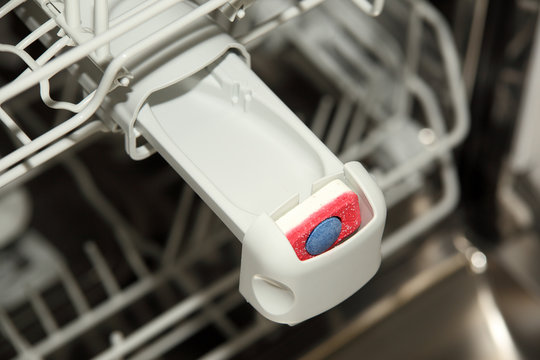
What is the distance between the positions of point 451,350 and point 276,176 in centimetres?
55

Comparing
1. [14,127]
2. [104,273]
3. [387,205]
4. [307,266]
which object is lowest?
[387,205]

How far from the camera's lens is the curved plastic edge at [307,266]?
0.43 m

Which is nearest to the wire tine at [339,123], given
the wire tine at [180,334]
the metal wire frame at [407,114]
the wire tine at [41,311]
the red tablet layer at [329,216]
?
the metal wire frame at [407,114]

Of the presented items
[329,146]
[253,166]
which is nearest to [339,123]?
[329,146]

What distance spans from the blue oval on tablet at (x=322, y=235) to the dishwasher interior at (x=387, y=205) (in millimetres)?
365

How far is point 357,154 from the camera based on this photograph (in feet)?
2.94

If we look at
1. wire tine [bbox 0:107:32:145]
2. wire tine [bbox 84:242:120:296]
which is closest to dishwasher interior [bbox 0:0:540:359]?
wire tine [bbox 84:242:120:296]

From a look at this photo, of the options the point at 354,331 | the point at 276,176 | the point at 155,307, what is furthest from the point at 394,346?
the point at 276,176

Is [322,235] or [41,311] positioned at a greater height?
[322,235]

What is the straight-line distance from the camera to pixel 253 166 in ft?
1.61

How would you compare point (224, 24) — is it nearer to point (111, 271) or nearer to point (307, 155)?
point (307, 155)

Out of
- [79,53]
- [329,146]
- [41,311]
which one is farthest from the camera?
[329,146]

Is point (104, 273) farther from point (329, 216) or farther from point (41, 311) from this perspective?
point (329, 216)

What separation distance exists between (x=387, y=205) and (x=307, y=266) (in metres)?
0.48
